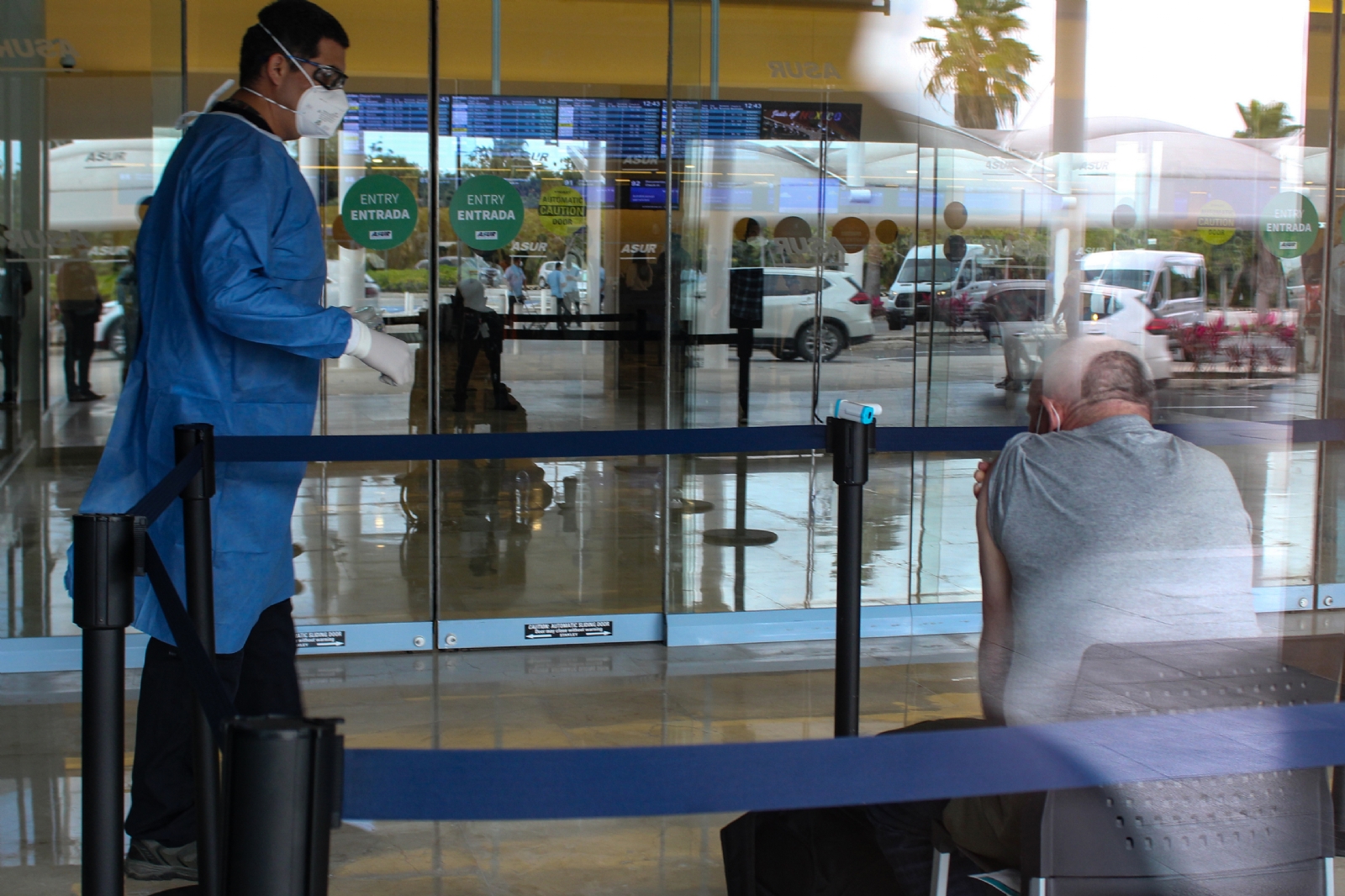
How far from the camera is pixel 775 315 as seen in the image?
4832mm

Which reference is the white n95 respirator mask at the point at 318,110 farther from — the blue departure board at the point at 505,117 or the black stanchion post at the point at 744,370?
the black stanchion post at the point at 744,370

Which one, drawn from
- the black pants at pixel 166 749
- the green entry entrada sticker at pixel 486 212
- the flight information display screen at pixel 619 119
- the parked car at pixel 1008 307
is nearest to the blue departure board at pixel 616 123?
the flight information display screen at pixel 619 119

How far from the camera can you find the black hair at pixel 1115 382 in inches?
82.7

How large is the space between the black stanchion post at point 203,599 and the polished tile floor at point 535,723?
362 millimetres

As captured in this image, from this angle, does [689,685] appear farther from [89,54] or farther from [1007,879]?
[89,54]

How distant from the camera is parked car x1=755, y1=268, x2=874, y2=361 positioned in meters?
4.80

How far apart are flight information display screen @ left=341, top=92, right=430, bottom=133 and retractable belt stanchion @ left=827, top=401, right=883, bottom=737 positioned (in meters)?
2.49

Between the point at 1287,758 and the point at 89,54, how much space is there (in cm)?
431

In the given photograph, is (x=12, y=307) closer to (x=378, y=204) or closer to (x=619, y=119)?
(x=378, y=204)

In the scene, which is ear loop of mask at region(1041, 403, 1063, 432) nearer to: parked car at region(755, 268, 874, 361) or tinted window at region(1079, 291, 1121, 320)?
parked car at region(755, 268, 874, 361)

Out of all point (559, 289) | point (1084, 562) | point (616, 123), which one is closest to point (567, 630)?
point (559, 289)

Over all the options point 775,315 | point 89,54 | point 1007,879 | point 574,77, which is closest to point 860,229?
point 775,315

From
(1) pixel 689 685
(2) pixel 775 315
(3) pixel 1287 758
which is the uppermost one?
Answer: (2) pixel 775 315

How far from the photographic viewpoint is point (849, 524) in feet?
8.48
